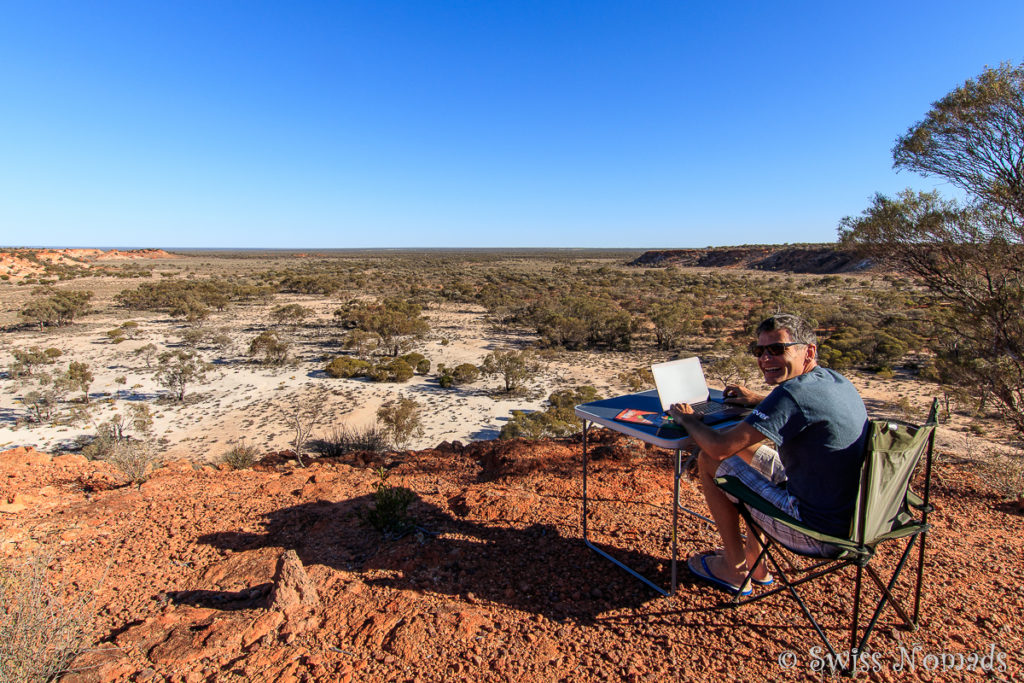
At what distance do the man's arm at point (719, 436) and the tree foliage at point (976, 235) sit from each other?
5192 mm

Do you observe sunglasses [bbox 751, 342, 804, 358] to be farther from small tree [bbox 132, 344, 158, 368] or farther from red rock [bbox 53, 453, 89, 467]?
small tree [bbox 132, 344, 158, 368]

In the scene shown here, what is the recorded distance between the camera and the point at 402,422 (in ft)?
31.1

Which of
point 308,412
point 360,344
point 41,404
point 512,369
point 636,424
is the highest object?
point 636,424

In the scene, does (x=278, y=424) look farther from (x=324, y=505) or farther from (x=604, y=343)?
(x=604, y=343)

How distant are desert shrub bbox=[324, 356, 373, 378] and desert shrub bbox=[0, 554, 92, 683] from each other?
11.8 m

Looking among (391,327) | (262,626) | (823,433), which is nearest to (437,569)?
(262,626)

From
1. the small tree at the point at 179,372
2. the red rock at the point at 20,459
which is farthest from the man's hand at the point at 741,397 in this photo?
the small tree at the point at 179,372

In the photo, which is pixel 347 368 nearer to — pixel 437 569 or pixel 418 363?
pixel 418 363

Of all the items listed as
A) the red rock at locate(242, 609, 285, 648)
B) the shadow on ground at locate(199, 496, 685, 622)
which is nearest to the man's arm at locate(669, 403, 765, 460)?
the shadow on ground at locate(199, 496, 685, 622)

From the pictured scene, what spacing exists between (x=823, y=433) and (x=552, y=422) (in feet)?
23.8

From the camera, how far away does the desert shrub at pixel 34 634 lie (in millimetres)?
1844

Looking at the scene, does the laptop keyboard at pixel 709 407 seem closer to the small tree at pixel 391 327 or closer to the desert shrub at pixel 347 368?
the desert shrub at pixel 347 368

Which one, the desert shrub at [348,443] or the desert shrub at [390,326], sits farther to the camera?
the desert shrub at [390,326]

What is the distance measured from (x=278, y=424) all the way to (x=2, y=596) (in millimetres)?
8639
